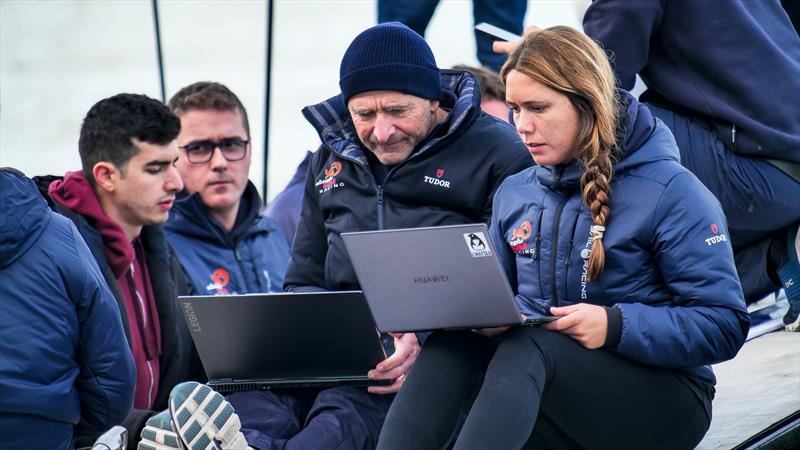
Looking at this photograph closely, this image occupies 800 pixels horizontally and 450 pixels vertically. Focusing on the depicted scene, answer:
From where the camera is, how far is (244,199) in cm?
423

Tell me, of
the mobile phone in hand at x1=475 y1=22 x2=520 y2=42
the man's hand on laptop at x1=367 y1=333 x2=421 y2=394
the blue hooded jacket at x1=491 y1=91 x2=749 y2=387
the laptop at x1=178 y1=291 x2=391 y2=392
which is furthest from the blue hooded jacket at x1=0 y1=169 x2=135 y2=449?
the mobile phone in hand at x1=475 y1=22 x2=520 y2=42

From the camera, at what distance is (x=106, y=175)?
356 centimetres

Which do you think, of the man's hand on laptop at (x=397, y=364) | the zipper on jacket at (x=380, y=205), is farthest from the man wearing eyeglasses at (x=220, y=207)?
the man's hand on laptop at (x=397, y=364)

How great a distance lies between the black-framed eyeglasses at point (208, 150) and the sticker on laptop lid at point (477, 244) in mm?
1847

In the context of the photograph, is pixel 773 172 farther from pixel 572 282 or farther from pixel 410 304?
pixel 410 304

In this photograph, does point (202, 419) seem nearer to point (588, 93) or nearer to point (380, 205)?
point (380, 205)

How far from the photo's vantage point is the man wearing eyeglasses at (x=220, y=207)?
4020 millimetres

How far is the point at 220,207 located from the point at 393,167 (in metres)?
1.09

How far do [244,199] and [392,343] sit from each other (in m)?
1.26

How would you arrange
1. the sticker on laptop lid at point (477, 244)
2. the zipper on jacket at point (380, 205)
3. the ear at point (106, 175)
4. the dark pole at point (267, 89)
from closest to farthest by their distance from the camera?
the sticker on laptop lid at point (477, 244) → the zipper on jacket at point (380, 205) → the ear at point (106, 175) → the dark pole at point (267, 89)

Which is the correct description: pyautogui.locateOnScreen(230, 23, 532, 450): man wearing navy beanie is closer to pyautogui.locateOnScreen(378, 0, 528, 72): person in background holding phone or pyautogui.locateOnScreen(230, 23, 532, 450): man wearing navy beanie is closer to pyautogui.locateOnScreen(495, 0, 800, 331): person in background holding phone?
pyautogui.locateOnScreen(495, 0, 800, 331): person in background holding phone

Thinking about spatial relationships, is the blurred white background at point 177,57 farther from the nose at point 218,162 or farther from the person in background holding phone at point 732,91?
the person in background holding phone at point 732,91

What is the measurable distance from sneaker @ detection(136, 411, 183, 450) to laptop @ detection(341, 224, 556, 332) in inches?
19.4

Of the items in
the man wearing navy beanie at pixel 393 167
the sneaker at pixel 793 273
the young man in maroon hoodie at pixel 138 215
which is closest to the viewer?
the man wearing navy beanie at pixel 393 167
